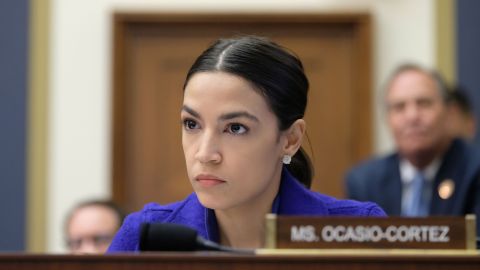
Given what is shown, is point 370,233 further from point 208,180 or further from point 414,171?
point 414,171

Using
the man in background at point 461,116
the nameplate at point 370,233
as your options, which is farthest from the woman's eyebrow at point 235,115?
the man in background at point 461,116

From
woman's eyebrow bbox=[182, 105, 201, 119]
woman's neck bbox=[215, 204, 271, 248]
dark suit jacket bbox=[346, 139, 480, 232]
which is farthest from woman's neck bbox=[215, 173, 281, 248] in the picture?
dark suit jacket bbox=[346, 139, 480, 232]

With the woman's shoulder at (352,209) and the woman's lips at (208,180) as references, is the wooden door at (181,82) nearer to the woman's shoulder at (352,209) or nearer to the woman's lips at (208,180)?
the woman's shoulder at (352,209)

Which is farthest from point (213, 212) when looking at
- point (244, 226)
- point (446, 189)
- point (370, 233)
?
point (446, 189)

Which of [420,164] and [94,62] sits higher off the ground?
[94,62]

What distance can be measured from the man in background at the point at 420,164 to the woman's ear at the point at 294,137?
1529mm

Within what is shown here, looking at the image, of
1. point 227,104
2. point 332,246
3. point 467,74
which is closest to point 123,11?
point 467,74

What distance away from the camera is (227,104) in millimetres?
1897

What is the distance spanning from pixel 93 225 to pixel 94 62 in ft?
5.86

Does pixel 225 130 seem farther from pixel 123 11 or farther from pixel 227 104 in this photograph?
pixel 123 11

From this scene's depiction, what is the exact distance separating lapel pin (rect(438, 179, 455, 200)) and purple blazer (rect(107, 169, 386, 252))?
60.0 inches

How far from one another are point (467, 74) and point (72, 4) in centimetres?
239

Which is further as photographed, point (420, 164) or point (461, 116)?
point (461, 116)

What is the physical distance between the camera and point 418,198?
3695mm
